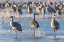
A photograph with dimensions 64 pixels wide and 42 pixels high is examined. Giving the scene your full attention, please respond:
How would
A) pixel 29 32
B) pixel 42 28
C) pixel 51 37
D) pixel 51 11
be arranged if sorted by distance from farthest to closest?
pixel 51 11
pixel 42 28
pixel 29 32
pixel 51 37

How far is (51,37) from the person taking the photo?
1817 cm

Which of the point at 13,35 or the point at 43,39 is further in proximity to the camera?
the point at 13,35

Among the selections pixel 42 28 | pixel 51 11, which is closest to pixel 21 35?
pixel 42 28

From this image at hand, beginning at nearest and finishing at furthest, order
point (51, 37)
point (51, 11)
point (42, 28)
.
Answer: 1. point (51, 37)
2. point (42, 28)
3. point (51, 11)

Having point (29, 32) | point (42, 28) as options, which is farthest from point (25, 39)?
point (42, 28)

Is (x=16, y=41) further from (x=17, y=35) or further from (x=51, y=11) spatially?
(x=51, y=11)

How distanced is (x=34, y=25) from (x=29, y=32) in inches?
30.2

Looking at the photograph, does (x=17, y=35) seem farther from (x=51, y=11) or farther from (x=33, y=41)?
(x=51, y=11)

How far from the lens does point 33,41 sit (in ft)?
55.6

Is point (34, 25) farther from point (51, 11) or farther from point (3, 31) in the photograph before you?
point (51, 11)

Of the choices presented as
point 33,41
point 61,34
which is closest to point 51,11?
point 61,34

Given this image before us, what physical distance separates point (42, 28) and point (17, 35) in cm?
295

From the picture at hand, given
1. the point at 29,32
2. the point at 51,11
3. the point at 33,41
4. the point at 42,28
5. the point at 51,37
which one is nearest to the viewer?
the point at 33,41

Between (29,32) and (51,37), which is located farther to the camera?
(29,32)
